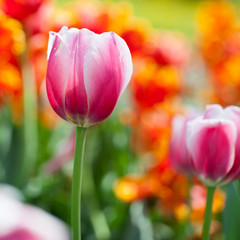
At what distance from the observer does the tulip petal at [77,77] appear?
43cm

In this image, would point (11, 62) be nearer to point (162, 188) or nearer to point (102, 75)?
point (162, 188)

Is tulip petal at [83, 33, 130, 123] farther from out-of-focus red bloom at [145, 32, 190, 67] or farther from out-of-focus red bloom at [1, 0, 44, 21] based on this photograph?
out-of-focus red bloom at [145, 32, 190, 67]

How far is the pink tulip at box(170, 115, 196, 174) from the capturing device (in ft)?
1.80

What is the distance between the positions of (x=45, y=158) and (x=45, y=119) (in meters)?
0.13

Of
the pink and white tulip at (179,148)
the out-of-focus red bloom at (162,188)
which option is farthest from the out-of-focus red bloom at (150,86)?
the pink and white tulip at (179,148)

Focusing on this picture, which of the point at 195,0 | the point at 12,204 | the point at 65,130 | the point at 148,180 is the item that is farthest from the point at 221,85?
the point at 195,0

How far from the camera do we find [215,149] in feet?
1.56

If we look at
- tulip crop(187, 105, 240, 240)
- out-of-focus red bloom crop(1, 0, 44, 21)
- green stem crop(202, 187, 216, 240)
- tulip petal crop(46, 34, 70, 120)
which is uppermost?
tulip petal crop(46, 34, 70, 120)

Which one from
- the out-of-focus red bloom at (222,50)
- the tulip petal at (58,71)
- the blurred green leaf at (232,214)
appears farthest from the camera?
the out-of-focus red bloom at (222,50)

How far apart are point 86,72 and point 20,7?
35 centimetres

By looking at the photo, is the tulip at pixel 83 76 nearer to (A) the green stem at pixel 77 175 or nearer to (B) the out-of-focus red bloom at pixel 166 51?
(A) the green stem at pixel 77 175

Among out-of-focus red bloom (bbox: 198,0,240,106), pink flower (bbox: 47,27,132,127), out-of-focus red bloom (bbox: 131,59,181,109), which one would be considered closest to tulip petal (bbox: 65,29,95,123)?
pink flower (bbox: 47,27,132,127)

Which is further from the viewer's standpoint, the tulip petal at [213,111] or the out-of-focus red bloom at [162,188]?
the out-of-focus red bloom at [162,188]

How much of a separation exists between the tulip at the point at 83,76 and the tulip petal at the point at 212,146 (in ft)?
0.28
